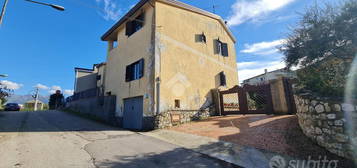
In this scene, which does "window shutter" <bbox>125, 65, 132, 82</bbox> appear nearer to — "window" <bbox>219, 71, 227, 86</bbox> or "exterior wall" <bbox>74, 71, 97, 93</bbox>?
"window" <bbox>219, 71, 227, 86</bbox>

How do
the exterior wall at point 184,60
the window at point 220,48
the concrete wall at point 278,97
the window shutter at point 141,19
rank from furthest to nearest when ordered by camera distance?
the window at point 220,48 → the window shutter at point 141,19 → the exterior wall at point 184,60 → the concrete wall at point 278,97

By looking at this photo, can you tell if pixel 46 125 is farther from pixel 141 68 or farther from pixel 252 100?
pixel 252 100

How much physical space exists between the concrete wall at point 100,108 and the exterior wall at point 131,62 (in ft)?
1.75

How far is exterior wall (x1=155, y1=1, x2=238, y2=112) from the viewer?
9930 millimetres

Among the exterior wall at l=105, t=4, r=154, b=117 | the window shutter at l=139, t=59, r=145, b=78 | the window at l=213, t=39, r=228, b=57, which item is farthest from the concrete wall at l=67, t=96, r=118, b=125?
the window at l=213, t=39, r=228, b=57

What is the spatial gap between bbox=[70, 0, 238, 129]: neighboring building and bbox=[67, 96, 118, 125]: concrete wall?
1.96ft

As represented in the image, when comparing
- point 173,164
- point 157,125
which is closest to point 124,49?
point 157,125

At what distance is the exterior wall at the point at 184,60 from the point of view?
9930 mm

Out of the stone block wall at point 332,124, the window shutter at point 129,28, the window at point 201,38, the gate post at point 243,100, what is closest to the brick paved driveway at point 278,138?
the stone block wall at point 332,124

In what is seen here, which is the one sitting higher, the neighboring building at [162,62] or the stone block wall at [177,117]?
the neighboring building at [162,62]

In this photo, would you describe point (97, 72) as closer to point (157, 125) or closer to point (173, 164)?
point (157, 125)

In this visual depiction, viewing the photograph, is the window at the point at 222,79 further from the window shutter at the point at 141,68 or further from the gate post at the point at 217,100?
the window shutter at the point at 141,68

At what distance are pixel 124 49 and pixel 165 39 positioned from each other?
4.30m

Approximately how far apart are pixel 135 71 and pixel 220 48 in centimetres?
840
